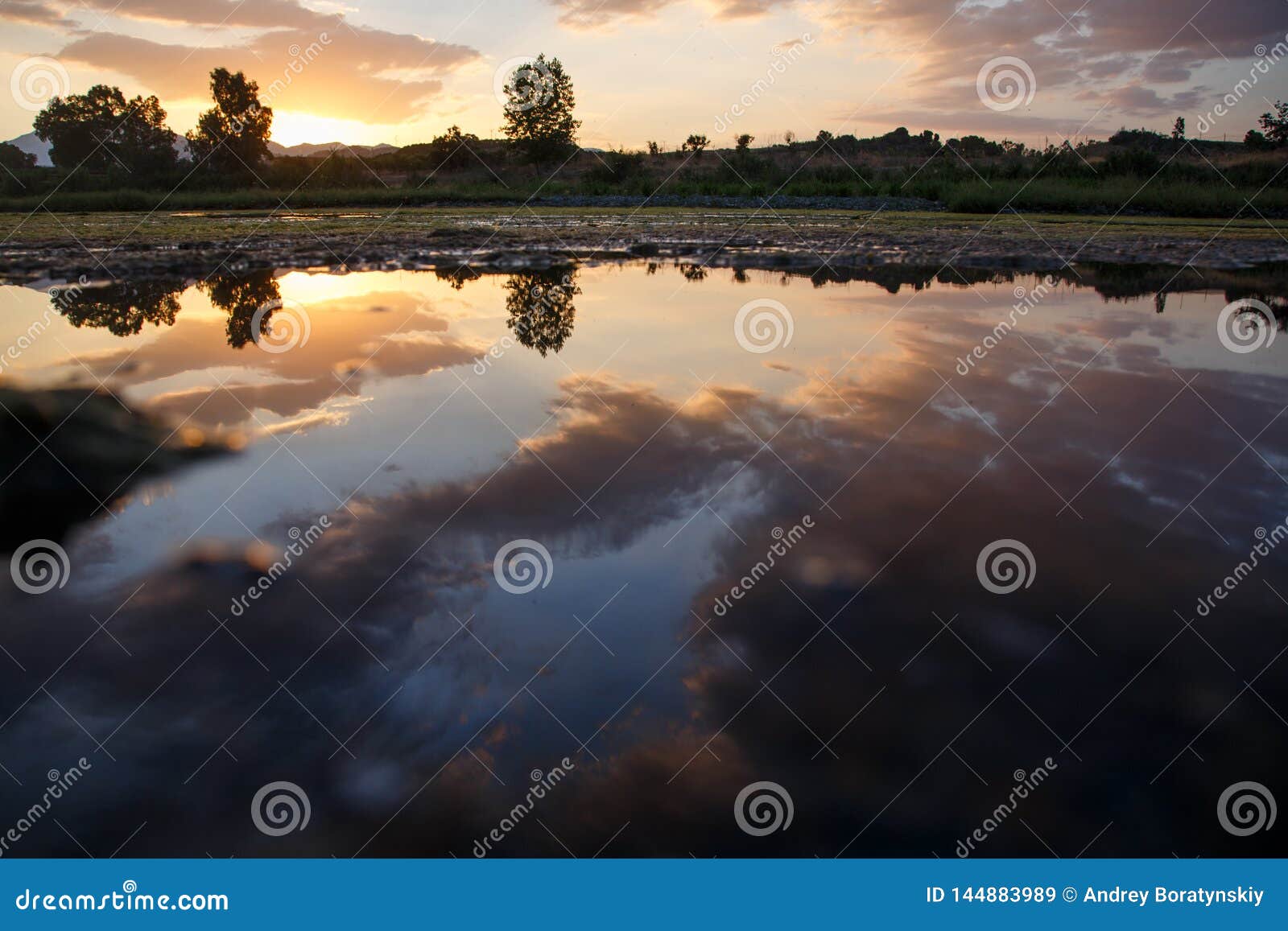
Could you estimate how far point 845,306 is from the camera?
49.5 ft

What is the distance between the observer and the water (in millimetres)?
3529

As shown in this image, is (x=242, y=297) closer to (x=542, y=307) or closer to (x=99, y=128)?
(x=542, y=307)

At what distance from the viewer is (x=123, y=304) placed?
1597 cm

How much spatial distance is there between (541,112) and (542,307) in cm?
6708

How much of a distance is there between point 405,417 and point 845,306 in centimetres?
925

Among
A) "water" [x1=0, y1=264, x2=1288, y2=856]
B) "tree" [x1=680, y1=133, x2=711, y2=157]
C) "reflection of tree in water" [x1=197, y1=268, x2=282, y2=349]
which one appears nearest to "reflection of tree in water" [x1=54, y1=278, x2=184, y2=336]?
"reflection of tree in water" [x1=197, y1=268, x2=282, y2=349]

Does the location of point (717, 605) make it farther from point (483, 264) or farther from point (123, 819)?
point (483, 264)

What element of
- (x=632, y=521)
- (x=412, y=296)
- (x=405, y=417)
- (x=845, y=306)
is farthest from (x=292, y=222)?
(x=632, y=521)

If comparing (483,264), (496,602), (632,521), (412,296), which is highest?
(483,264)

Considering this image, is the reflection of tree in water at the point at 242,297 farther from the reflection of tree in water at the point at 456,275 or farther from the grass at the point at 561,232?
the grass at the point at 561,232

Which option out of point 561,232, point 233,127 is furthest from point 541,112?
point 561,232

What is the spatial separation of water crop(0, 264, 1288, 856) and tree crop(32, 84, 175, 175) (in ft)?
260

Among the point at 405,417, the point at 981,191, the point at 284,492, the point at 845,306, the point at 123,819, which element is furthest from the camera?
the point at 981,191

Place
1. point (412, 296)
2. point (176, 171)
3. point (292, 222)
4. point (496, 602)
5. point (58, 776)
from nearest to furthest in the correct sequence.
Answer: point (58, 776) < point (496, 602) < point (412, 296) < point (292, 222) < point (176, 171)
